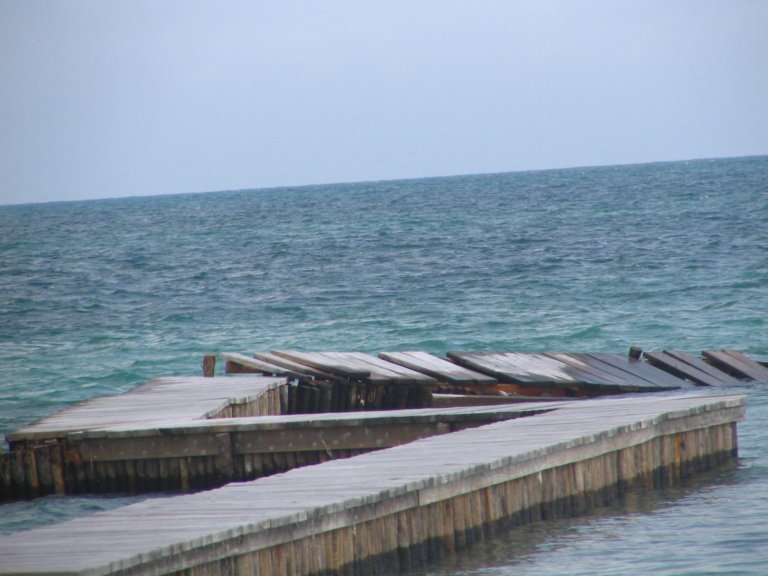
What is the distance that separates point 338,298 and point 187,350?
6.88 m

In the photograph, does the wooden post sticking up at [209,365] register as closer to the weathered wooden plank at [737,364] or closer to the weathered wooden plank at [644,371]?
the weathered wooden plank at [644,371]

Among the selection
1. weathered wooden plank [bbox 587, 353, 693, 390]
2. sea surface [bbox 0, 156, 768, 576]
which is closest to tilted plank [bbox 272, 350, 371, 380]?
weathered wooden plank [bbox 587, 353, 693, 390]

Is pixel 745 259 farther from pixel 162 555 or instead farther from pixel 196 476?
pixel 162 555

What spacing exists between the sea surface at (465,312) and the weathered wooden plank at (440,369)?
3.08 meters

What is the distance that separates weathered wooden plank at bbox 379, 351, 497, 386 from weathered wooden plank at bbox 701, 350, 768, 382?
348 cm

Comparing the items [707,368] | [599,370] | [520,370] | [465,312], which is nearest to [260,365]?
[520,370]

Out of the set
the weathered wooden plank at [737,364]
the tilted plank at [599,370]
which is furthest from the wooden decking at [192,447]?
the weathered wooden plank at [737,364]

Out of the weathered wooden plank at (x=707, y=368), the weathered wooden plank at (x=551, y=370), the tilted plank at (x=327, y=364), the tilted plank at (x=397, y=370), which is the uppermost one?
the tilted plank at (x=327, y=364)

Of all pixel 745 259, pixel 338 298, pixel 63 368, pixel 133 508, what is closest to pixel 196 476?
pixel 133 508

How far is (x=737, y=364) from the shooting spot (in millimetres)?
15578

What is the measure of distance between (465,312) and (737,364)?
978cm

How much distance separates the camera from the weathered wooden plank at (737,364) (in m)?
15.3

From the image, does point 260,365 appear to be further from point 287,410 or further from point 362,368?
point 362,368

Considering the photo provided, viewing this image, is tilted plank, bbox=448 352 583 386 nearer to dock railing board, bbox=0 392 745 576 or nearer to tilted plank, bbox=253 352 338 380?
tilted plank, bbox=253 352 338 380
